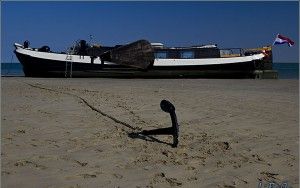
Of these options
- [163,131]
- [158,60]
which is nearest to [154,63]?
[158,60]

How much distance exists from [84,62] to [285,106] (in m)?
22.6

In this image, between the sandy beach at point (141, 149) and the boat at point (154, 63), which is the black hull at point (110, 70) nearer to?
the boat at point (154, 63)

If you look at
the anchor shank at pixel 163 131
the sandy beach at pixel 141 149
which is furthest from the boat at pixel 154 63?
the anchor shank at pixel 163 131

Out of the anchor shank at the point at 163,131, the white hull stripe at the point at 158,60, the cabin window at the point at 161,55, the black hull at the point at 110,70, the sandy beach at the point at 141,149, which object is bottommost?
the sandy beach at the point at 141,149

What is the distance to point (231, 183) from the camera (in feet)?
13.7

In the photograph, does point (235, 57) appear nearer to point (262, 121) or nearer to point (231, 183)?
point (262, 121)

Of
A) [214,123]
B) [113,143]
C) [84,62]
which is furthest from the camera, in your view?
[84,62]

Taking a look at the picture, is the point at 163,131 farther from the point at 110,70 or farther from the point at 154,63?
the point at 110,70

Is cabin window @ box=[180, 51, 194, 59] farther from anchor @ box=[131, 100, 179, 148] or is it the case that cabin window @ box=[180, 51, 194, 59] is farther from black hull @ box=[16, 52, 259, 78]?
anchor @ box=[131, 100, 179, 148]

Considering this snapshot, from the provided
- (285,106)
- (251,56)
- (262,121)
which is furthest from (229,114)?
(251,56)

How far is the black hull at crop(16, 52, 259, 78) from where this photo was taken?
102ft

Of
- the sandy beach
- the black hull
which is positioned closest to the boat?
the black hull

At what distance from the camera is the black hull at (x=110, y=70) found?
31.1 m

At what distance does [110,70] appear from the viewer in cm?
3116
